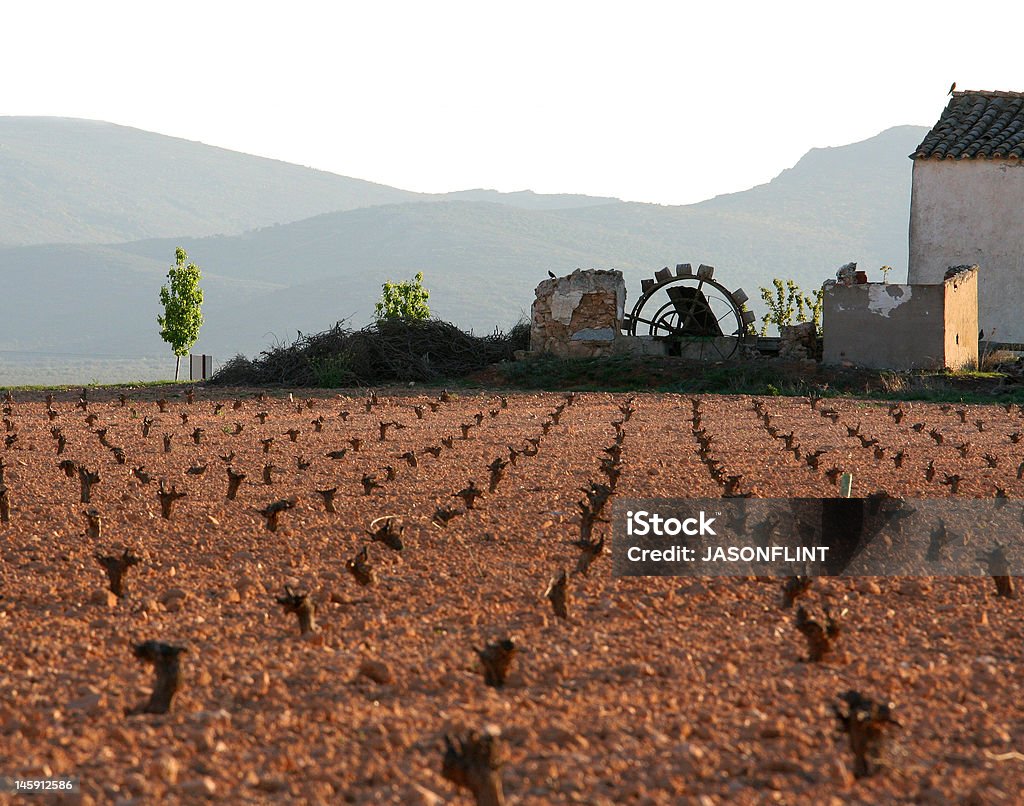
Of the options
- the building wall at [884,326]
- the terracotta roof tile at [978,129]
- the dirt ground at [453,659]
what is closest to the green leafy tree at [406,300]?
the terracotta roof tile at [978,129]

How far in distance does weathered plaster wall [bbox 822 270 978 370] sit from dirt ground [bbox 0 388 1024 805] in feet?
45.3

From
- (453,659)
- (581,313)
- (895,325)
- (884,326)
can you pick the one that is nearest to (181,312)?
(581,313)

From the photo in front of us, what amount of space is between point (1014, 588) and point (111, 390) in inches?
789

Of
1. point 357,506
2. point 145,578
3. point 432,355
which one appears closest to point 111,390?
point 432,355

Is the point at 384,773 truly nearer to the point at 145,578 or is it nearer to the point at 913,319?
the point at 145,578

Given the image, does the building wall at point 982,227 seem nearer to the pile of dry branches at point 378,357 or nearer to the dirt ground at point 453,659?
the pile of dry branches at point 378,357

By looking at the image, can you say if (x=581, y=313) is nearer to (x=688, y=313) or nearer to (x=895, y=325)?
(x=688, y=313)

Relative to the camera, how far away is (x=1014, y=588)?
6.58 m

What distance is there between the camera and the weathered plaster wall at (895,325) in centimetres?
2370

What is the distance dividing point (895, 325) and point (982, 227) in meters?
5.69

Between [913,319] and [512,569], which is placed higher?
[913,319]

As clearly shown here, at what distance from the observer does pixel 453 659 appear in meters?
5.28
